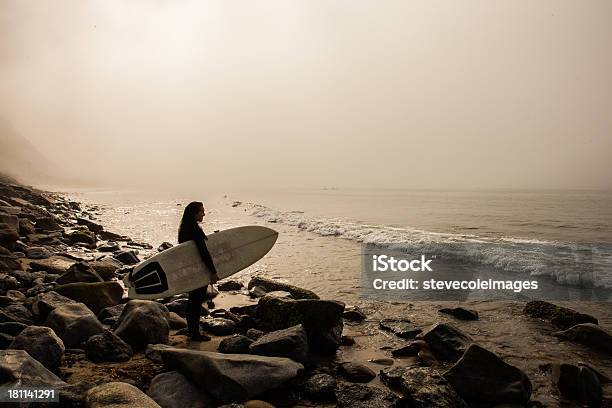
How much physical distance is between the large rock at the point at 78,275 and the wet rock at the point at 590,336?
960 centimetres

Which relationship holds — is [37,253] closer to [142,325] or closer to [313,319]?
[142,325]

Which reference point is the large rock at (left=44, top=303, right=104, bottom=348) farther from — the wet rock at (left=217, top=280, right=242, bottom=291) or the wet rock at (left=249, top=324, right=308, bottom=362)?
the wet rock at (left=217, top=280, right=242, bottom=291)

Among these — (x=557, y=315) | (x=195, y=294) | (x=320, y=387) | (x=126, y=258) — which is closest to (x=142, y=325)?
(x=195, y=294)

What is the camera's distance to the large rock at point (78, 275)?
7859mm

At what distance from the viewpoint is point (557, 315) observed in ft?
24.7

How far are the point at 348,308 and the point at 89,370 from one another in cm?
518

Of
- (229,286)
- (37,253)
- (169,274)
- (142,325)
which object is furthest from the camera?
(37,253)

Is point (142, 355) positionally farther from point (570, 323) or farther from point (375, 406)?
point (570, 323)

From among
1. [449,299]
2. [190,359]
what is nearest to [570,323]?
[449,299]

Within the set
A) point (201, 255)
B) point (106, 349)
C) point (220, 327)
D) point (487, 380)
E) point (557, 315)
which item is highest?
point (201, 255)

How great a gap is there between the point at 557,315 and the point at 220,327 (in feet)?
22.4

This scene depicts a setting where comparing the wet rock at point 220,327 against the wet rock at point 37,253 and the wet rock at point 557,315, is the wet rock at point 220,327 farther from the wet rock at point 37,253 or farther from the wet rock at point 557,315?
the wet rock at point 37,253

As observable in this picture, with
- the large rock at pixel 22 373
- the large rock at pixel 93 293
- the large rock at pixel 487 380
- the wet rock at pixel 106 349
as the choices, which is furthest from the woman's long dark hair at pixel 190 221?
the large rock at pixel 487 380

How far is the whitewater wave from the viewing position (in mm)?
11859
